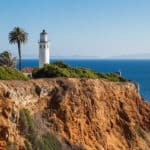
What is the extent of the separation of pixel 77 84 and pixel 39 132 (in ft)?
27.9

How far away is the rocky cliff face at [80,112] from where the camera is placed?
35562mm

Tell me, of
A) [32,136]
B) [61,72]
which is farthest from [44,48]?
[32,136]

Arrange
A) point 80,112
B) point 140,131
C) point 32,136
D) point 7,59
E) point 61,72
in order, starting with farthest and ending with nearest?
1. point 7,59
2. point 140,131
3. point 61,72
4. point 80,112
5. point 32,136

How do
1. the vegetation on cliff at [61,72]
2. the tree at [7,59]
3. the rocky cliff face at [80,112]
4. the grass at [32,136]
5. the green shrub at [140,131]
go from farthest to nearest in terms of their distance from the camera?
the tree at [7,59] < the green shrub at [140,131] < the vegetation on cliff at [61,72] < the grass at [32,136] < the rocky cliff face at [80,112]

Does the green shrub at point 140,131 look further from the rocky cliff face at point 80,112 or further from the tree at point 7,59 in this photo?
the tree at point 7,59

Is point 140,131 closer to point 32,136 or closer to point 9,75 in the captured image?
point 9,75

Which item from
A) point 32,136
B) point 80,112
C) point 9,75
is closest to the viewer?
point 32,136

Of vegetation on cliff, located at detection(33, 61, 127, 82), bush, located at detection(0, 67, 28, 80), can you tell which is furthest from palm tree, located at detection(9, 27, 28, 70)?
bush, located at detection(0, 67, 28, 80)

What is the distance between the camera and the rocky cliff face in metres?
35.6

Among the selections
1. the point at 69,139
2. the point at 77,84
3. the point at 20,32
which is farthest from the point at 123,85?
the point at 20,32

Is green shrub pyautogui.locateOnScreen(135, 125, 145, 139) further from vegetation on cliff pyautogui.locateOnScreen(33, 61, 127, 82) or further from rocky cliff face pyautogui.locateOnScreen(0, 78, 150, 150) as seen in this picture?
vegetation on cliff pyautogui.locateOnScreen(33, 61, 127, 82)

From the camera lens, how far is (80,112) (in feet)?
142

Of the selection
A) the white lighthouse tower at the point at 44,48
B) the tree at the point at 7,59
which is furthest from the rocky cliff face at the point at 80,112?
the tree at the point at 7,59

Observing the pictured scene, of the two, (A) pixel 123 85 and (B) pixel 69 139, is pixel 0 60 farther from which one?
(B) pixel 69 139
